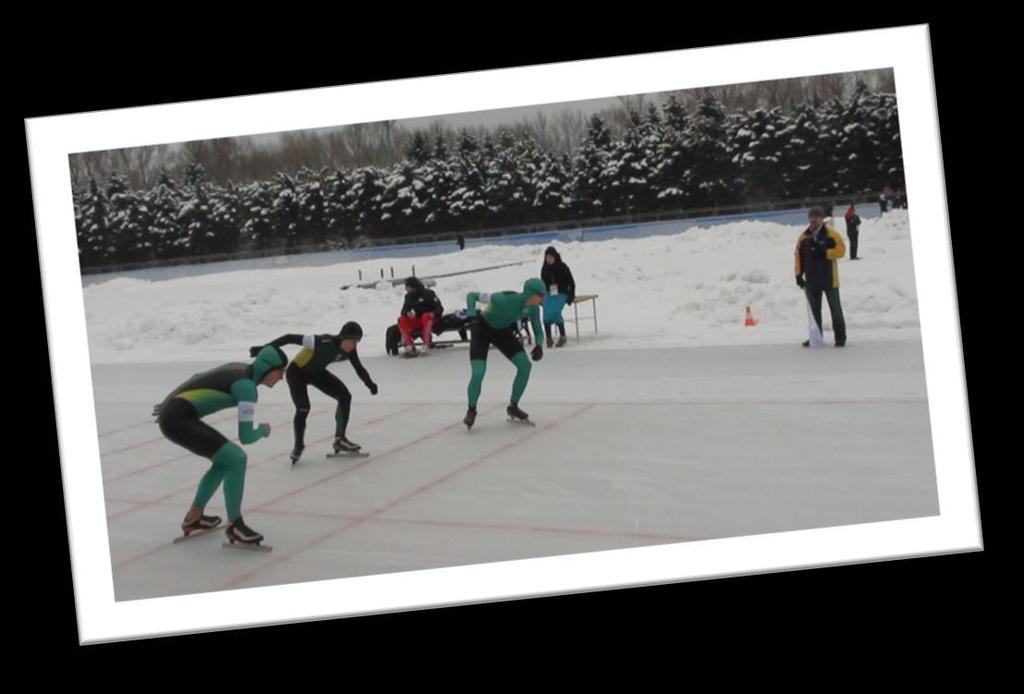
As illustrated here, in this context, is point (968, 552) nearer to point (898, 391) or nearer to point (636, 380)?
point (898, 391)

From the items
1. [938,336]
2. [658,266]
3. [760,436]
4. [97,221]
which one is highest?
[97,221]

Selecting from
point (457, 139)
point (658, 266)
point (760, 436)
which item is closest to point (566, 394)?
point (658, 266)

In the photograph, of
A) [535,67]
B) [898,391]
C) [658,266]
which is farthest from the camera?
[658,266]

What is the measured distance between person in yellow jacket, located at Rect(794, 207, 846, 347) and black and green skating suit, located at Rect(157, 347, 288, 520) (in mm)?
4237

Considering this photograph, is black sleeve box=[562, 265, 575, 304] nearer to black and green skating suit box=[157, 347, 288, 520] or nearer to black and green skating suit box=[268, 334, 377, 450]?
black and green skating suit box=[268, 334, 377, 450]

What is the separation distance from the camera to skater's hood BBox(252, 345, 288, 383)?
497 centimetres

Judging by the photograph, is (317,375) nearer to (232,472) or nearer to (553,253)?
(232,472)

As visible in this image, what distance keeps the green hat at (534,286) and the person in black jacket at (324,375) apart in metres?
1.20

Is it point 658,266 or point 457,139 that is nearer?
point 457,139

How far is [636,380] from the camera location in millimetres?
7141

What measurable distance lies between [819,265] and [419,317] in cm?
317

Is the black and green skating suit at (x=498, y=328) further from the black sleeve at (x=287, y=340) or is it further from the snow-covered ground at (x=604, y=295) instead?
the black sleeve at (x=287, y=340)

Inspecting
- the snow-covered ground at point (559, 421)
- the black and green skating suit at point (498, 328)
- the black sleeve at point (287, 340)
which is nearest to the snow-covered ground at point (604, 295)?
the snow-covered ground at point (559, 421)

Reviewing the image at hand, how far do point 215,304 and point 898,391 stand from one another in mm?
4814
